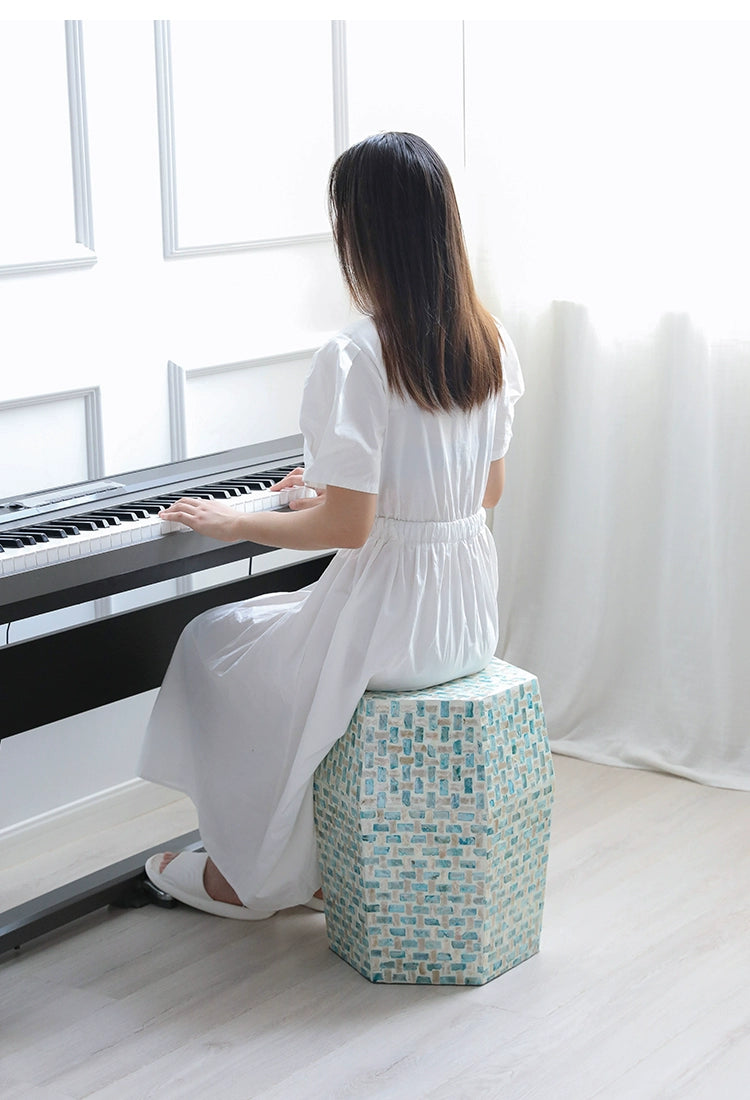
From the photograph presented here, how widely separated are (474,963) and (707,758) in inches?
43.8

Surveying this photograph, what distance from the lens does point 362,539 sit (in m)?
2.18

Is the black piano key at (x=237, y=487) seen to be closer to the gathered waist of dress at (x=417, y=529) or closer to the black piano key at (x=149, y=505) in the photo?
the black piano key at (x=149, y=505)

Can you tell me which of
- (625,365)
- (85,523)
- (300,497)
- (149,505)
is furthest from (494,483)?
(625,365)

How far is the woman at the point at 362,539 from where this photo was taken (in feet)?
7.03

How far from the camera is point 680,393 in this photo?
10.4 ft

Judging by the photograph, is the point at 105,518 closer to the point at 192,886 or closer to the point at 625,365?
the point at 192,886

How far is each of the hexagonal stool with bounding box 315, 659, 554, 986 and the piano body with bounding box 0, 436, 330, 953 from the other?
0.39 m

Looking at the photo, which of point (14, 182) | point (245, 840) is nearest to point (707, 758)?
point (245, 840)

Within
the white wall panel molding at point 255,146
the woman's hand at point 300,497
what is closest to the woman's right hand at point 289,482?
the woman's hand at point 300,497

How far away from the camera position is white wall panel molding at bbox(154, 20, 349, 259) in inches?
111

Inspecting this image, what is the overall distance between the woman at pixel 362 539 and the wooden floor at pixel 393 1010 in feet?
0.63

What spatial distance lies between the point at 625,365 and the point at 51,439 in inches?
49.8

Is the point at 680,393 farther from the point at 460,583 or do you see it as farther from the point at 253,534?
the point at 253,534

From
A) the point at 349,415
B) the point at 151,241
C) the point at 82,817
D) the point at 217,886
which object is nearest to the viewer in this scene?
the point at 349,415
